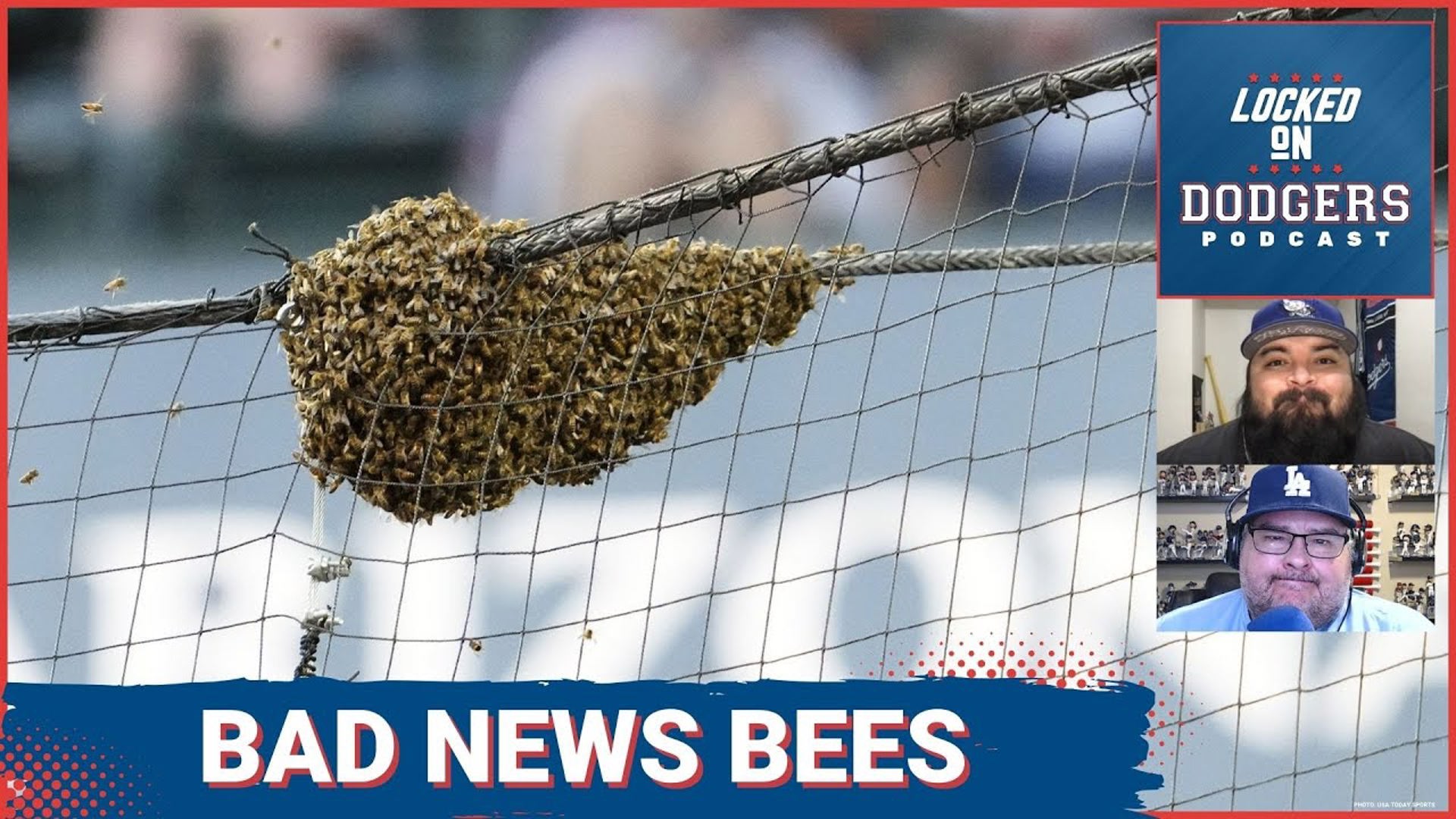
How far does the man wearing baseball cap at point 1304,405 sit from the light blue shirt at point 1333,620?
321 millimetres

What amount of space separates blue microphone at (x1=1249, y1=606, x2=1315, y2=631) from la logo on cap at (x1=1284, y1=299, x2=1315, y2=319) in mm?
655

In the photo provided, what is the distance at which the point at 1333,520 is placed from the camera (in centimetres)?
391

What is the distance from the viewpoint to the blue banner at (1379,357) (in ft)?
12.8

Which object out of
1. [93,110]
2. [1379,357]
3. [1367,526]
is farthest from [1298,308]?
[93,110]

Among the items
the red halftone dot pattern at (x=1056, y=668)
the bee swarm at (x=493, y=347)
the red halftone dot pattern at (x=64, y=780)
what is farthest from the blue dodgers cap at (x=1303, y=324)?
the red halftone dot pattern at (x=64, y=780)

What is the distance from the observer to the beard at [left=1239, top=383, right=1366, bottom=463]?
3.89 m

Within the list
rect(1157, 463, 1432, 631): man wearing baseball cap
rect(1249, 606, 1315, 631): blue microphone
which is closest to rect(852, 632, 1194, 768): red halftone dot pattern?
rect(1157, 463, 1432, 631): man wearing baseball cap

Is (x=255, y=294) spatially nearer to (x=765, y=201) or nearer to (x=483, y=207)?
(x=483, y=207)

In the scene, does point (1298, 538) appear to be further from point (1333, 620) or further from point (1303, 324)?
point (1303, 324)

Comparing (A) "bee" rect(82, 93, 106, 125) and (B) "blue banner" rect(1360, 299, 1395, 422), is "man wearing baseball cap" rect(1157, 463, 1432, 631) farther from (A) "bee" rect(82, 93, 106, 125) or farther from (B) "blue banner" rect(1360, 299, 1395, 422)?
(A) "bee" rect(82, 93, 106, 125)

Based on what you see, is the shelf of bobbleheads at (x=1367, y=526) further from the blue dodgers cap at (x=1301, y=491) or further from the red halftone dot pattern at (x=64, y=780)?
the red halftone dot pattern at (x=64, y=780)

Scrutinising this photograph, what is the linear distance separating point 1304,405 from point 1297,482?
0.17 metres

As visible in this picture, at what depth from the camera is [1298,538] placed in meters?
3.92

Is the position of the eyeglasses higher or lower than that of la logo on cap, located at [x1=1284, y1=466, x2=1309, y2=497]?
lower
